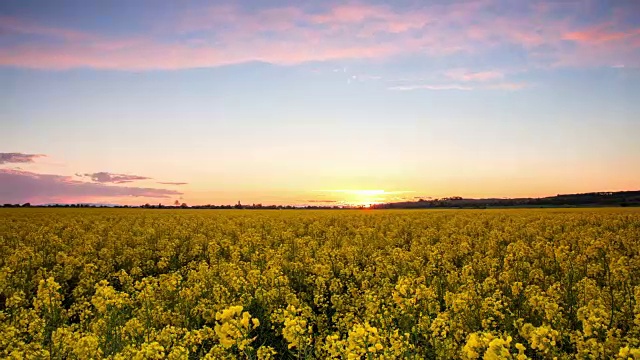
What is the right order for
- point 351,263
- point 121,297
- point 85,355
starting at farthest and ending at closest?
1. point 351,263
2. point 121,297
3. point 85,355

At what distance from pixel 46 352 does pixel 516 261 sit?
36.1ft

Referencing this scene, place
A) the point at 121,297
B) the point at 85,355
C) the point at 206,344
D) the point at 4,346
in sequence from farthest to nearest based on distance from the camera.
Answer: the point at 206,344 → the point at 121,297 → the point at 4,346 → the point at 85,355

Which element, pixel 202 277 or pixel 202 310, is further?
pixel 202 277

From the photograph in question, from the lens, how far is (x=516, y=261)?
1265cm

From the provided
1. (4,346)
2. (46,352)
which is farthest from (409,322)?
(4,346)

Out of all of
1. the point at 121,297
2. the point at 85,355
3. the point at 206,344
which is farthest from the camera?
the point at 206,344

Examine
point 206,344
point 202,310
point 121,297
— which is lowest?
point 206,344

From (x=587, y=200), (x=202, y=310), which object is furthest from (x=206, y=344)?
(x=587, y=200)

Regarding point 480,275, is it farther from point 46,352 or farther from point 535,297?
point 46,352

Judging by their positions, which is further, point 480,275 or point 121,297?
point 480,275

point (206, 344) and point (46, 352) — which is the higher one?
point (46, 352)

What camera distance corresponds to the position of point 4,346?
633cm

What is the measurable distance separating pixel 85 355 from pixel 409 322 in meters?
4.57

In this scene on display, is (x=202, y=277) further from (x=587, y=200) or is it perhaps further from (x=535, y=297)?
(x=587, y=200)
